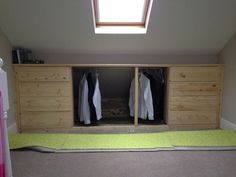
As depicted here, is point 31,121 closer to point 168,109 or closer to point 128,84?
point 128,84

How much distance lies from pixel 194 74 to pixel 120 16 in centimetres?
129

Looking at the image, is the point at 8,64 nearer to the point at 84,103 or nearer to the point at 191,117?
the point at 84,103

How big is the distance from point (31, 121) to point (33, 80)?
56 cm

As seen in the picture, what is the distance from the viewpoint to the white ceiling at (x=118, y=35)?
2336mm

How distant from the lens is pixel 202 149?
2.26 m

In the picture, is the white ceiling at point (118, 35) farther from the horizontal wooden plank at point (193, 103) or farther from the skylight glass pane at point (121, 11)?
the horizontal wooden plank at point (193, 103)

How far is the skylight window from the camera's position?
108 inches

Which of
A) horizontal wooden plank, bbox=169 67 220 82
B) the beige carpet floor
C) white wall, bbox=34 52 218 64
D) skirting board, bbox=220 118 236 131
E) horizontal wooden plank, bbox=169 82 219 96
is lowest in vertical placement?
the beige carpet floor

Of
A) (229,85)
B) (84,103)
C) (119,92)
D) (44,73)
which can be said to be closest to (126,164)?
(84,103)

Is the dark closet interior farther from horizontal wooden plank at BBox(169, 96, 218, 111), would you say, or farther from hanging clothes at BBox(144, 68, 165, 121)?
horizontal wooden plank at BBox(169, 96, 218, 111)

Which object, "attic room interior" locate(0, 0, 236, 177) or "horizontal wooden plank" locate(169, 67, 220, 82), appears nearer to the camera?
"attic room interior" locate(0, 0, 236, 177)

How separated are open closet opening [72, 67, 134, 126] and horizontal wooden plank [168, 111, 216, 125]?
1.99 feet

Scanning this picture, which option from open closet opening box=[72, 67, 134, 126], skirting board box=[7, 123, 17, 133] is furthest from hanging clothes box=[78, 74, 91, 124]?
skirting board box=[7, 123, 17, 133]

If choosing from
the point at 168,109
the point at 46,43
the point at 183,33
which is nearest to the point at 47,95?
the point at 46,43
